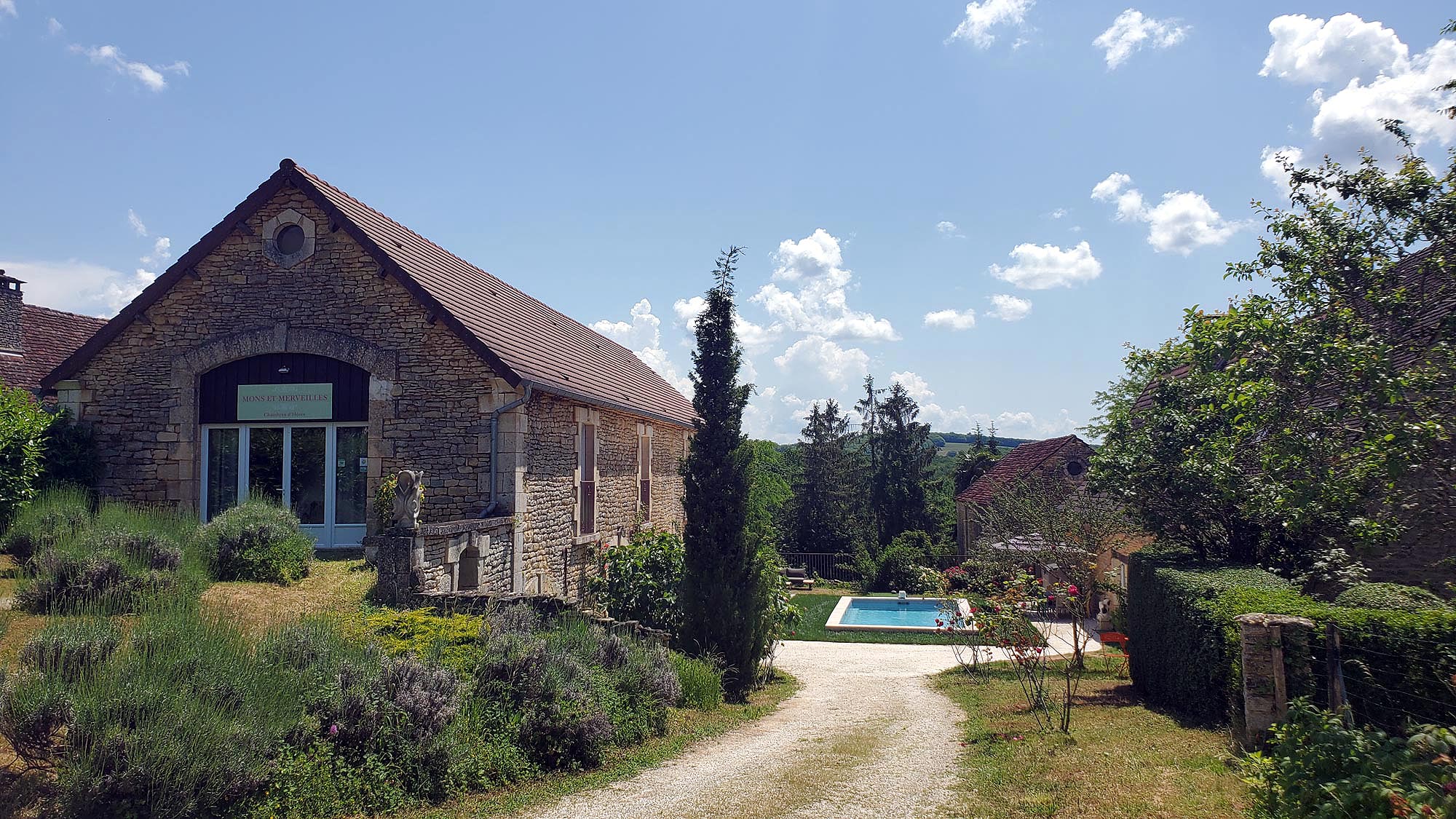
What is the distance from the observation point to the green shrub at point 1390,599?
7.34 m

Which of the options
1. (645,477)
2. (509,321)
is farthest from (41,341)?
(645,477)

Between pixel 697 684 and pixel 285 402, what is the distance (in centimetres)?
851

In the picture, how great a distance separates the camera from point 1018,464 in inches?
1432

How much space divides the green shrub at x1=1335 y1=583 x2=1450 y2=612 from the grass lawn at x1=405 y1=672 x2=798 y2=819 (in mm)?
6364

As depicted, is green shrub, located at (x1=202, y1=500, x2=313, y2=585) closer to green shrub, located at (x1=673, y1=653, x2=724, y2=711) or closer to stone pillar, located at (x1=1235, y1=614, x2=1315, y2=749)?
green shrub, located at (x1=673, y1=653, x2=724, y2=711)

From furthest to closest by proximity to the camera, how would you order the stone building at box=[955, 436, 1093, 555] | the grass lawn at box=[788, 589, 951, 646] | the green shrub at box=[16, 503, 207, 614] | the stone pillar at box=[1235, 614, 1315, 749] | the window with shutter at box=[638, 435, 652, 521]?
the stone building at box=[955, 436, 1093, 555], the grass lawn at box=[788, 589, 951, 646], the window with shutter at box=[638, 435, 652, 521], the green shrub at box=[16, 503, 207, 614], the stone pillar at box=[1235, 614, 1315, 749]

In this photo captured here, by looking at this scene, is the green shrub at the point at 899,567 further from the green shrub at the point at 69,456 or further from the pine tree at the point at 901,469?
the green shrub at the point at 69,456

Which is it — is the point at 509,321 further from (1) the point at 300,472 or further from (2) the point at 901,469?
(2) the point at 901,469

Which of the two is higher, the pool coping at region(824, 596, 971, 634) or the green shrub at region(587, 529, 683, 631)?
the green shrub at region(587, 529, 683, 631)

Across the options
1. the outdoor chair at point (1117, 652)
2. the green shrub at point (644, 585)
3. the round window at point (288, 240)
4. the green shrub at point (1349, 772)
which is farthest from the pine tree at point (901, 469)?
the green shrub at point (1349, 772)

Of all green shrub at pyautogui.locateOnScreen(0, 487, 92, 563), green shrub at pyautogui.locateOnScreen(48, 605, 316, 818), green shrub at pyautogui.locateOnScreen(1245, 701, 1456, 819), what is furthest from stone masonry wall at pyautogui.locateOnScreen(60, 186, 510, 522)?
green shrub at pyautogui.locateOnScreen(1245, 701, 1456, 819)

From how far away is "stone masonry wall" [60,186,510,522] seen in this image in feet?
44.1

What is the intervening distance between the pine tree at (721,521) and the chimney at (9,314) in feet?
59.4

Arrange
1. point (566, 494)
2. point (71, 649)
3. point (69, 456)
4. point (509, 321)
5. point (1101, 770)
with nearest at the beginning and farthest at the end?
point (71, 649) < point (1101, 770) < point (69, 456) < point (566, 494) < point (509, 321)
